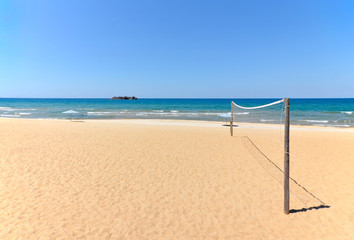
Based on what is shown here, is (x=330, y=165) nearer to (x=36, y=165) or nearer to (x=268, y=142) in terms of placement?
(x=268, y=142)

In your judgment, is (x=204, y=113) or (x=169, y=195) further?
(x=204, y=113)

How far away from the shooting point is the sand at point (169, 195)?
4.05 m

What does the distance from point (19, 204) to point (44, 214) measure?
97cm

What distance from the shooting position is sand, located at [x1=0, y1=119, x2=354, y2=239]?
13.3 feet

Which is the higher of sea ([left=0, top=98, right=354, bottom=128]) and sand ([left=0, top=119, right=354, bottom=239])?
sea ([left=0, top=98, right=354, bottom=128])

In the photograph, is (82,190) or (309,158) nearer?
(82,190)

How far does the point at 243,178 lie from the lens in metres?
6.66

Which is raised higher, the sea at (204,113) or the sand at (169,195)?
the sea at (204,113)

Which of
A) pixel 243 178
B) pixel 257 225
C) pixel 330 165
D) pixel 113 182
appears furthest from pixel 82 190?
pixel 330 165

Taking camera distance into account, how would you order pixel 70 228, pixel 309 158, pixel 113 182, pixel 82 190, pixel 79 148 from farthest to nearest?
1. pixel 79 148
2. pixel 309 158
3. pixel 113 182
4. pixel 82 190
5. pixel 70 228

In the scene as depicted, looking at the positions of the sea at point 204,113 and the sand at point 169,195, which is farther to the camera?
the sea at point 204,113

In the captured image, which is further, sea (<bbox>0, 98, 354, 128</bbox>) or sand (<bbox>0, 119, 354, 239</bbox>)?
sea (<bbox>0, 98, 354, 128</bbox>)

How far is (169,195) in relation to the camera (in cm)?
545

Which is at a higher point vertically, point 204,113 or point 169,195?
point 204,113
